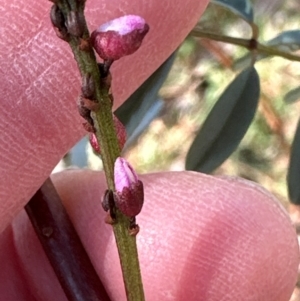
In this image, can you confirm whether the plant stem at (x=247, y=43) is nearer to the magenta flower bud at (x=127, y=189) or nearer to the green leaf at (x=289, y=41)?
the green leaf at (x=289, y=41)

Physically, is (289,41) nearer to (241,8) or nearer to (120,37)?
(241,8)

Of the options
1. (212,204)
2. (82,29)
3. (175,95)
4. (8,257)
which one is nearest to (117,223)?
(82,29)

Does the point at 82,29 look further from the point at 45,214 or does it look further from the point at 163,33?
the point at 45,214

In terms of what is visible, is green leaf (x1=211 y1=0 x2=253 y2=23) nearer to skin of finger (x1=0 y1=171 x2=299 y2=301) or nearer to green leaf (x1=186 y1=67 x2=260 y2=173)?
green leaf (x1=186 y1=67 x2=260 y2=173)

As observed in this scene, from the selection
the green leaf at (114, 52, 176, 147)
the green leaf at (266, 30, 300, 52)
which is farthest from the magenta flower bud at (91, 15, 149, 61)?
the green leaf at (266, 30, 300, 52)

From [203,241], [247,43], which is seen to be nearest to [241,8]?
[247,43]

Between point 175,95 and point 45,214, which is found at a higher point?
point 175,95
